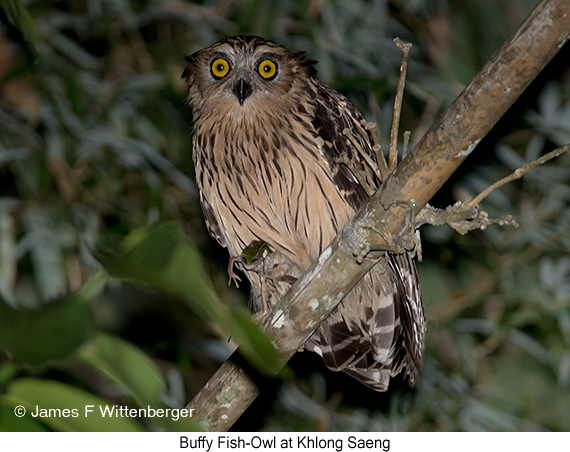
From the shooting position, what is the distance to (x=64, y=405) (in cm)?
56

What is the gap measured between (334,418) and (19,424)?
259 centimetres

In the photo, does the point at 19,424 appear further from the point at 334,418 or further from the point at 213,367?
the point at 213,367

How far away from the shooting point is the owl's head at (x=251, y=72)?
2.01m

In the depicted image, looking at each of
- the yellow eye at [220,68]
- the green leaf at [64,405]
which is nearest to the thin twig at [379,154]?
the yellow eye at [220,68]

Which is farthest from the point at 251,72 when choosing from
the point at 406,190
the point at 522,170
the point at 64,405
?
the point at 64,405

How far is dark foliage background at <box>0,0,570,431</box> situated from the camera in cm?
267

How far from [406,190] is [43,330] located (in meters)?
0.89

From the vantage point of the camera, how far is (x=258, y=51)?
204 cm

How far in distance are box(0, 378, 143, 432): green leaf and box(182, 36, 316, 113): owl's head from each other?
1491mm

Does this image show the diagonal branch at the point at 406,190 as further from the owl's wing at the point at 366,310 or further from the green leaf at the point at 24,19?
the green leaf at the point at 24,19

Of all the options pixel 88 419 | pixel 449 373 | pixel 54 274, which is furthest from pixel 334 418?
pixel 88 419

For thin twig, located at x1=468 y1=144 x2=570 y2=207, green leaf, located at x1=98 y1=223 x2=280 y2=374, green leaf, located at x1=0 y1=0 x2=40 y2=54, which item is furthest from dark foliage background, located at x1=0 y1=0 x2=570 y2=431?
green leaf, located at x1=98 y1=223 x2=280 y2=374

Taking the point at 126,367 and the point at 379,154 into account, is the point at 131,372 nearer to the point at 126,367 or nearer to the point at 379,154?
the point at 126,367

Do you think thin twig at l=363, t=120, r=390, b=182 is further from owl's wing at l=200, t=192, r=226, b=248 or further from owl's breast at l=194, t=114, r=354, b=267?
owl's wing at l=200, t=192, r=226, b=248
